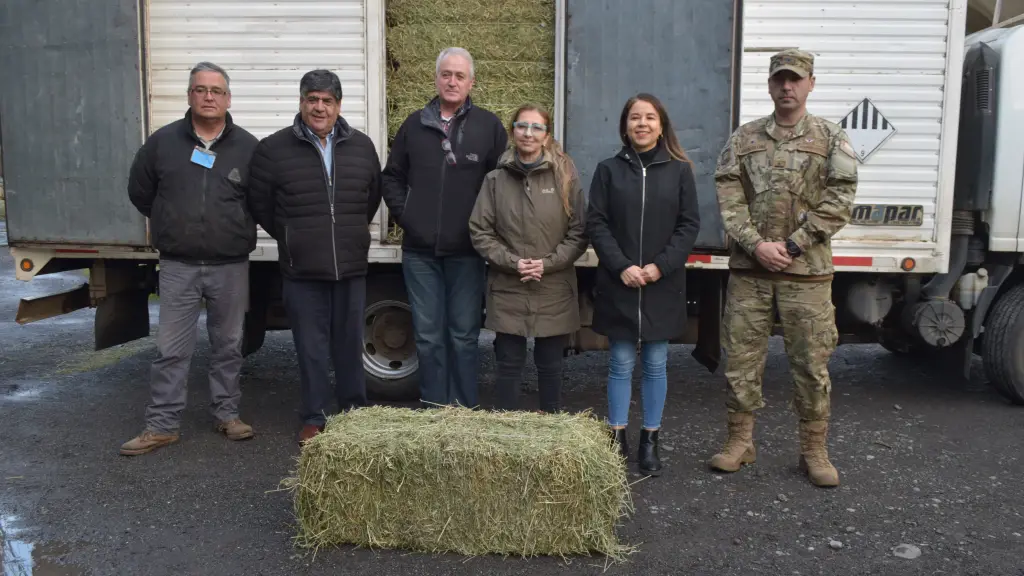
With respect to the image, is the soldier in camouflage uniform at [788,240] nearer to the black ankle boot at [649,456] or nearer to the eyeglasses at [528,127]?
the black ankle boot at [649,456]

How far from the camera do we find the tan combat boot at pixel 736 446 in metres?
4.58

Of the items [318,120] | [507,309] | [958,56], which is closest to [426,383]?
[507,309]

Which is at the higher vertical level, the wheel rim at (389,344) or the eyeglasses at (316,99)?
the eyeglasses at (316,99)

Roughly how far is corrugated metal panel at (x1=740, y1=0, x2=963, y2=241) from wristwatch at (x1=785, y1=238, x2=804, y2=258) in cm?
143

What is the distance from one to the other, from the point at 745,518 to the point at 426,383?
194 centimetres

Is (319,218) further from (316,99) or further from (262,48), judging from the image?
(262,48)

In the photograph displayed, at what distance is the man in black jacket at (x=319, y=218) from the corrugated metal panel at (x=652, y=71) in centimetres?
139

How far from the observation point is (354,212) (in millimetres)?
4852

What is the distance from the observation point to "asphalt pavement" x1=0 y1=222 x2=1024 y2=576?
3541 millimetres

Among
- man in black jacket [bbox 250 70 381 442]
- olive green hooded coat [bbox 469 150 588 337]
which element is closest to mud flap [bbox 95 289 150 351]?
man in black jacket [bbox 250 70 381 442]

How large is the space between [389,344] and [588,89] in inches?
84.4

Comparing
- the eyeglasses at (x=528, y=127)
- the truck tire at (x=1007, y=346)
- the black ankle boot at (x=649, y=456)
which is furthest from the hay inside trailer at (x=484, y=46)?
the truck tire at (x=1007, y=346)

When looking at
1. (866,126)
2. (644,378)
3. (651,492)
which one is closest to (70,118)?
(644,378)

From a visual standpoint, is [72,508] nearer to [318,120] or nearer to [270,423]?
[270,423]
